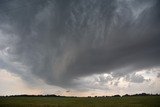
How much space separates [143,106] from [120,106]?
595cm

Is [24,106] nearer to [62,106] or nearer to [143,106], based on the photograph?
[62,106]

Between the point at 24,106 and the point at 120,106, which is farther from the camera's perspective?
the point at 24,106

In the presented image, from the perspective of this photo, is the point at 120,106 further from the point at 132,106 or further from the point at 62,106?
the point at 62,106

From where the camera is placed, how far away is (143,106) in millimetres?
64312

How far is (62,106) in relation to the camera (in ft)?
233

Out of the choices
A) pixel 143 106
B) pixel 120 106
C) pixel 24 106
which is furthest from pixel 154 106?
pixel 24 106

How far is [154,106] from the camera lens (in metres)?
63.7

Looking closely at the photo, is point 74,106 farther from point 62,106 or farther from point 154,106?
point 154,106

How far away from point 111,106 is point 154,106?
11123 mm

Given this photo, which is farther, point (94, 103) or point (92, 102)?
point (92, 102)

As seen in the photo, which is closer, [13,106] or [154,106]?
[154,106]

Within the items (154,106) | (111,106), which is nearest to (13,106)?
(111,106)

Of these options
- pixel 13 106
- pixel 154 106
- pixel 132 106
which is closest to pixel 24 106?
pixel 13 106

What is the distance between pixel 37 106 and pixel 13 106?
760 cm
